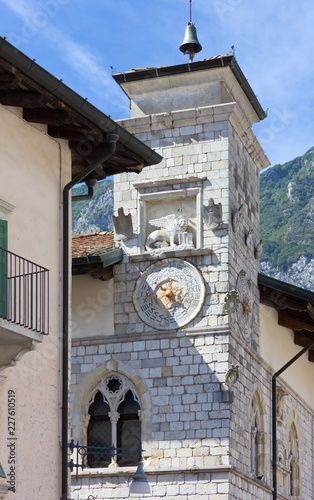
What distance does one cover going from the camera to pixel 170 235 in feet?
72.7

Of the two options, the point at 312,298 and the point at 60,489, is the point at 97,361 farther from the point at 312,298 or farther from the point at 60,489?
the point at 60,489

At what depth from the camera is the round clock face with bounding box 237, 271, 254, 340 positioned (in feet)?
73.6

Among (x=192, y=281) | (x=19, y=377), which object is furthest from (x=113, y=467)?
(x=19, y=377)

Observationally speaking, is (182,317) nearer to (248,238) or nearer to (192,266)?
(192,266)

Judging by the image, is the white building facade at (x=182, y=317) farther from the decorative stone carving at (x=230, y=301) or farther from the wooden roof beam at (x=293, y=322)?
the wooden roof beam at (x=293, y=322)

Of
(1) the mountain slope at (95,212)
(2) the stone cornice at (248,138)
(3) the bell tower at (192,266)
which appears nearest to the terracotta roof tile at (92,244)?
(3) the bell tower at (192,266)

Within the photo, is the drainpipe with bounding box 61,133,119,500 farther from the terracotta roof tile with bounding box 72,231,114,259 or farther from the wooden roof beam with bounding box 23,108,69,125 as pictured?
the terracotta roof tile with bounding box 72,231,114,259

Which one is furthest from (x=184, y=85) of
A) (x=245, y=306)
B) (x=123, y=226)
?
(x=245, y=306)

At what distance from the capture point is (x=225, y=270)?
21.7m

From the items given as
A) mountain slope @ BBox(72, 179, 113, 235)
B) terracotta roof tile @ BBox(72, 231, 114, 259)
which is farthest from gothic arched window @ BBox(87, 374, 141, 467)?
mountain slope @ BBox(72, 179, 113, 235)

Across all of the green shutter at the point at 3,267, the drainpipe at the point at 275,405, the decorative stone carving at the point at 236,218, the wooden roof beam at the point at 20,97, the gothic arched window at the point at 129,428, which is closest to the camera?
the green shutter at the point at 3,267

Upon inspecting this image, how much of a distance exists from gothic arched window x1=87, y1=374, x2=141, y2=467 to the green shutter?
885cm

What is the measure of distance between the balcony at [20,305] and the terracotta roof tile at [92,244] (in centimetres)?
843

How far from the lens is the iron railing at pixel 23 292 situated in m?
12.8
